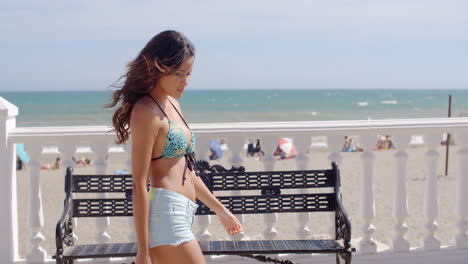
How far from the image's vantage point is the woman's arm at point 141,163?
8.75 feet

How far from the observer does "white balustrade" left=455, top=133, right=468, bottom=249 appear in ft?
16.4

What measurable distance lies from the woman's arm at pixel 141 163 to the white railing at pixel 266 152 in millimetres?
1834

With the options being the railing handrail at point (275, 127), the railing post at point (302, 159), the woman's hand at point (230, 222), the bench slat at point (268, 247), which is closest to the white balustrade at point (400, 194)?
the railing handrail at point (275, 127)

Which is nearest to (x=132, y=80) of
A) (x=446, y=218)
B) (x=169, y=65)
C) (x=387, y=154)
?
(x=169, y=65)

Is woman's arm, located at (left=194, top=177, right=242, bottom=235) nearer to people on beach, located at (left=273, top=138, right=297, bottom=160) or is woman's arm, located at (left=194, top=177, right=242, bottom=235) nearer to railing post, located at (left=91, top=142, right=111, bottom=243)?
railing post, located at (left=91, top=142, right=111, bottom=243)

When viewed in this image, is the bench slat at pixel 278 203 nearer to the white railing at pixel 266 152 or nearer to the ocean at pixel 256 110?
the white railing at pixel 266 152

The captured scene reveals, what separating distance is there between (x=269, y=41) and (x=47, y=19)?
25.8 m

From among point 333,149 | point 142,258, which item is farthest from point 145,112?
point 333,149

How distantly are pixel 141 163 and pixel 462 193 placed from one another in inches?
130

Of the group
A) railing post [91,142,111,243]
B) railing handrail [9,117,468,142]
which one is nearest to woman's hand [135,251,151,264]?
railing handrail [9,117,468,142]

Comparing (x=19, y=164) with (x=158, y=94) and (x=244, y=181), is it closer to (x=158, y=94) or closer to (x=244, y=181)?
(x=244, y=181)

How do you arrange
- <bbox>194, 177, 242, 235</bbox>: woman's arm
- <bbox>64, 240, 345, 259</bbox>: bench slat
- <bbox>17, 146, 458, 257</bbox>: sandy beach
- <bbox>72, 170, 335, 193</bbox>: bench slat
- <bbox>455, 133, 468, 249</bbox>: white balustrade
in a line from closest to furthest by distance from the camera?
<bbox>194, 177, 242, 235</bbox>: woman's arm → <bbox>64, 240, 345, 259</bbox>: bench slat → <bbox>72, 170, 335, 193</bbox>: bench slat → <bbox>455, 133, 468, 249</bbox>: white balustrade → <bbox>17, 146, 458, 257</bbox>: sandy beach

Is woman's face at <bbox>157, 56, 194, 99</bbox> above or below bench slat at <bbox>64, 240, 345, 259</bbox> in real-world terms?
Result: above

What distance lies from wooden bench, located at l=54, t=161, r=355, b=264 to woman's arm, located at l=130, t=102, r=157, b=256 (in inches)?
50.1
